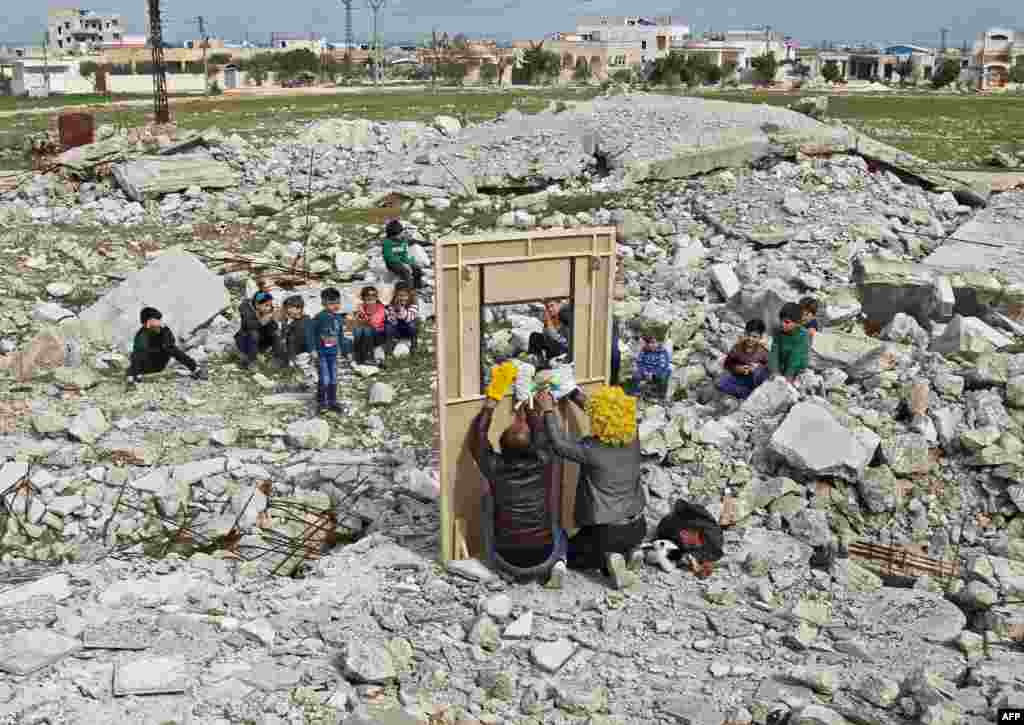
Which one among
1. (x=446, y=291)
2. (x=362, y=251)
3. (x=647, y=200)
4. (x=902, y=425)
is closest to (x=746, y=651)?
(x=446, y=291)

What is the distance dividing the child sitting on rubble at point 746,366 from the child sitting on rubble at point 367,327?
3575 millimetres

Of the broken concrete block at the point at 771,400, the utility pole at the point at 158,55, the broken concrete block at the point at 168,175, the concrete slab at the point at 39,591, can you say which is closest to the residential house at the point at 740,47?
the utility pole at the point at 158,55

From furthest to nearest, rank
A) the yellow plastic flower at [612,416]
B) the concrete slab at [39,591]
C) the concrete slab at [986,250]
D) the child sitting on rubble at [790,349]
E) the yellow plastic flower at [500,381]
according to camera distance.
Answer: the concrete slab at [986,250], the child sitting on rubble at [790,349], the yellow plastic flower at [500,381], the concrete slab at [39,591], the yellow plastic flower at [612,416]

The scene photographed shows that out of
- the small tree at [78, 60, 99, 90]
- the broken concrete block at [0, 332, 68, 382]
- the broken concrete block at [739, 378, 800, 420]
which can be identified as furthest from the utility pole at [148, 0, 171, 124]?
the small tree at [78, 60, 99, 90]

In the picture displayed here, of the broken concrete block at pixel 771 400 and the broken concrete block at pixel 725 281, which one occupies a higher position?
the broken concrete block at pixel 725 281

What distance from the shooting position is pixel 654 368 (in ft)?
28.3

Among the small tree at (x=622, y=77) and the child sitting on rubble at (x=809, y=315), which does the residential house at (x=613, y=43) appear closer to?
the small tree at (x=622, y=77)

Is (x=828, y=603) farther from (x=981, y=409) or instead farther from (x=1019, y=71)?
(x=1019, y=71)

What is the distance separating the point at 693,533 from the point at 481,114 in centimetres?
3078

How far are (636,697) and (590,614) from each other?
744mm

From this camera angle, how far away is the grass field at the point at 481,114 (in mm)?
24578

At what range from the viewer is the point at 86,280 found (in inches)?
505

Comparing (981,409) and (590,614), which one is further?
(981,409)

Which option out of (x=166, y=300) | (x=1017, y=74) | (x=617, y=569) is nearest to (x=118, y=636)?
(x=617, y=569)
